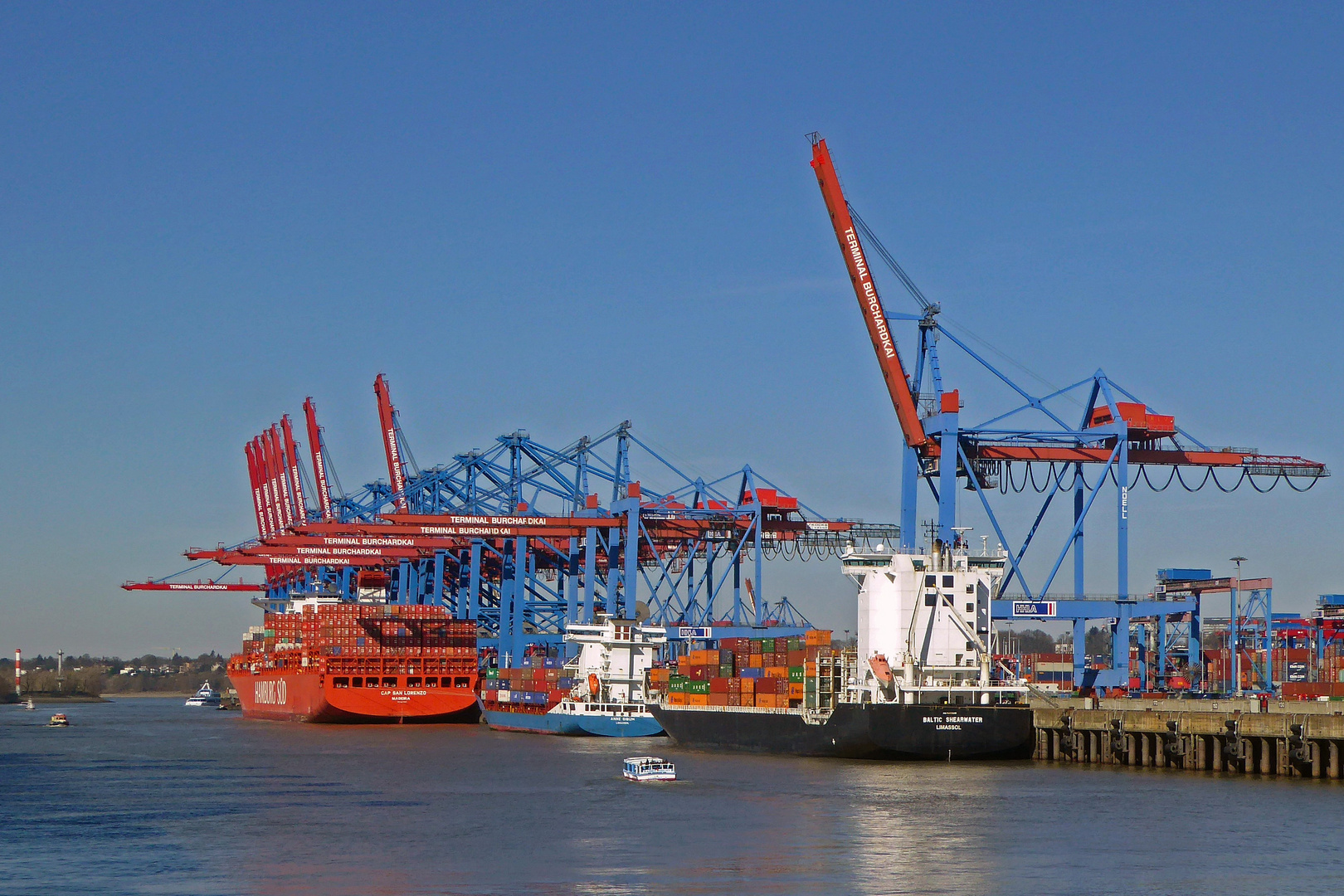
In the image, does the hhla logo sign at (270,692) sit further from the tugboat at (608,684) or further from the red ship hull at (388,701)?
the tugboat at (608,684)

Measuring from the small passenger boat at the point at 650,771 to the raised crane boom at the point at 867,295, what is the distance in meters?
24.7

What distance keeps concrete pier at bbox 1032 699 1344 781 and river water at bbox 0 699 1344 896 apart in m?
1.17

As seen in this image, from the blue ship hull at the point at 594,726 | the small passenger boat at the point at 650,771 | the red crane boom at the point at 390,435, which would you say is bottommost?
the blue ship hull at the point at 594,726

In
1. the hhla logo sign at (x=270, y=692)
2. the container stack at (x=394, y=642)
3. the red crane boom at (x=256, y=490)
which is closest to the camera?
the container stack at (x=394, y=642)

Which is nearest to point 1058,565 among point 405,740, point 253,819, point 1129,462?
point 1129,462

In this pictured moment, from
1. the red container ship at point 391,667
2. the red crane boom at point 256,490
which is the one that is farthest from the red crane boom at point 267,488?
the red container ship at point 391,667

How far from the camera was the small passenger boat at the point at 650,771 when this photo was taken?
5294 centimetres

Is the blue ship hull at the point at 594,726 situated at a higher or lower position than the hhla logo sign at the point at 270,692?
higher

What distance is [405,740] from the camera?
270 ft

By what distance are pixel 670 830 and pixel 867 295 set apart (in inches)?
1521

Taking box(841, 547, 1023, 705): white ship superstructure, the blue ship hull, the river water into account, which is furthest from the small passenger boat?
Result: the blue ship hull

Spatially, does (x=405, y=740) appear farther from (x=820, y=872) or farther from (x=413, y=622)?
(x=820, y=872)

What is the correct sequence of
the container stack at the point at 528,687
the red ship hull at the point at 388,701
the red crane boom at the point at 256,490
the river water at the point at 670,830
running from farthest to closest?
1. the red crane boom at the point at 256,490
2. the red ship hull at the point at 388,701
3. the container stack at the point at 528,687
4. the river water at the point at 670,830

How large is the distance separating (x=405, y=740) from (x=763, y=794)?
3847cm
